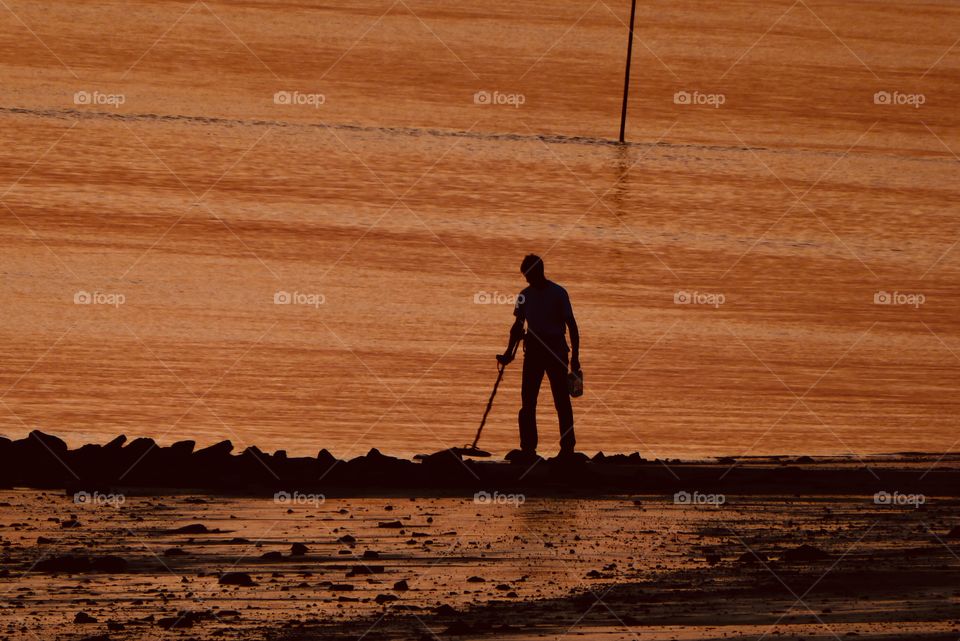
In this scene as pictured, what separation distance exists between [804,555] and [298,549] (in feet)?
9.20

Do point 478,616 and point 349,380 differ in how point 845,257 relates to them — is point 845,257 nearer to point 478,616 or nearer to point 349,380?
point 349,380

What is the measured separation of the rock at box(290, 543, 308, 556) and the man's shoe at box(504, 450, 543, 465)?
4.24 m

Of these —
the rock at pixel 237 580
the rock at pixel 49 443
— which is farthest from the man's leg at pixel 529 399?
the rock at pixel 237 580

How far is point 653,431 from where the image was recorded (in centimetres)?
1867

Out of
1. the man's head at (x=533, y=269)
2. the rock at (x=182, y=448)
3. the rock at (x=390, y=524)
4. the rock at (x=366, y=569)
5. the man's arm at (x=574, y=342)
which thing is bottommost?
the rock at (x=366, y=569)

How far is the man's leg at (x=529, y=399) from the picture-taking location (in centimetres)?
1513

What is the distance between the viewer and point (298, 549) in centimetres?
1045

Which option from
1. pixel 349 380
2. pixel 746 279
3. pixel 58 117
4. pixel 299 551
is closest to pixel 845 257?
pixel 746 279

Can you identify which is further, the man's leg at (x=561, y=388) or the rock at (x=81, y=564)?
the man's leg at (x=561, y=388)

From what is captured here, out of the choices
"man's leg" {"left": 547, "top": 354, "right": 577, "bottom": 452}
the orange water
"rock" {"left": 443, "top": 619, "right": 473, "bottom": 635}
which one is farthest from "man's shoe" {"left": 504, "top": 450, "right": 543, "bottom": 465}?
"rock" {"left": 443, "top": 619, "right": 473, "bottom": 635}

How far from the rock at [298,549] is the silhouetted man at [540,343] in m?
4.51

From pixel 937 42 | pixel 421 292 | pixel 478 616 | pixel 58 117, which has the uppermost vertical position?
pixel 937 42

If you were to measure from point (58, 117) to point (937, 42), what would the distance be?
43560 millimetres

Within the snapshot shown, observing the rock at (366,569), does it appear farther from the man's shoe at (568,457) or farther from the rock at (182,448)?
the man's shoe at (568,457)
